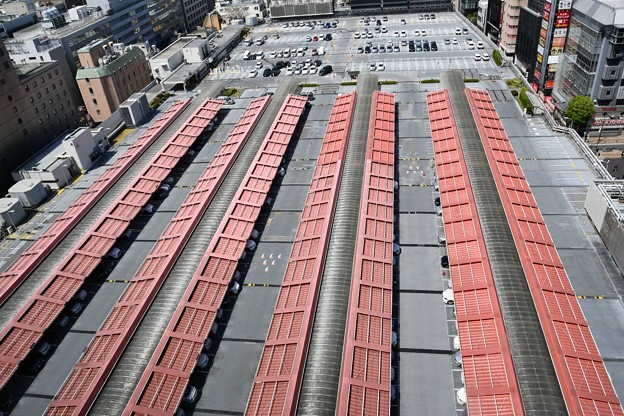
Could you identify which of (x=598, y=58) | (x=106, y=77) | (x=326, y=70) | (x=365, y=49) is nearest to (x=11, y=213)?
(x=106, y=77)

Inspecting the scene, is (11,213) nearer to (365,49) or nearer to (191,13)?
(365,49)

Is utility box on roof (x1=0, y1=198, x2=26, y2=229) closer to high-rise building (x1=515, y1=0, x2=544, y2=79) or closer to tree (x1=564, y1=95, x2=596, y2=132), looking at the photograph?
tree (x1=564, y1=95, x2=596, y2=132)

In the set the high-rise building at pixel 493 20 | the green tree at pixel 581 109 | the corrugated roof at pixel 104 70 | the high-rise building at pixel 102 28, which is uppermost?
the high-rise building at pixel 102 28

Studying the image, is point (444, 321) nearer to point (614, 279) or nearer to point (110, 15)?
point (614, 279)

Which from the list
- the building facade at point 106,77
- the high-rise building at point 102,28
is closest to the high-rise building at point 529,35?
the building facade at point 106,77

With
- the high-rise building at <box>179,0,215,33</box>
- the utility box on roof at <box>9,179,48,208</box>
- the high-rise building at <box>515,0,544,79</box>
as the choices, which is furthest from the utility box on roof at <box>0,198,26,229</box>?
the high-rise building at <box>179,0,215,33</box>

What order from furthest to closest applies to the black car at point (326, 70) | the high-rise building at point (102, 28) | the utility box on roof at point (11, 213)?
1. the black car at point (326, 70)
2. the high-rise building at point (102, 28)
3. the utility box on roof at point (11, 213)

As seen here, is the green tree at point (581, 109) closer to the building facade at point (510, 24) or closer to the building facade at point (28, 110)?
the building facade at point (510, 24)

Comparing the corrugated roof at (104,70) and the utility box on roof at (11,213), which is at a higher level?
the corrugated roof at (104,70)
